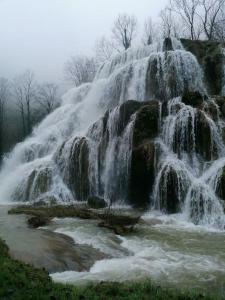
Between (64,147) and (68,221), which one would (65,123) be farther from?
(68,221)

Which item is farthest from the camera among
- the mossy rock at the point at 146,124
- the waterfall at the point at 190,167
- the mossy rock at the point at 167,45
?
the mossy rock at the point at 167,45

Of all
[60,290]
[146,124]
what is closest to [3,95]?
[146,124]

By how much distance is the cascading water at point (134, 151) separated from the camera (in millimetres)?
18766

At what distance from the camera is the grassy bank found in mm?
6551

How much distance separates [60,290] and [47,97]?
64842 millimetres

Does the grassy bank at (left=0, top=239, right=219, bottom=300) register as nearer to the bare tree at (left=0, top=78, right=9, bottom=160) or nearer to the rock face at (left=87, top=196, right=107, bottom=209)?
the rock face at (left=87, top=196, right=107, bottom=209)

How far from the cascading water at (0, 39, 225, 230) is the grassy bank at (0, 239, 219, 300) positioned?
9.57m

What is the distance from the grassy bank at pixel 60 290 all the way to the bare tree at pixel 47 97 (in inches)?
2398

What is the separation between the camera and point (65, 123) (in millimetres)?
34375

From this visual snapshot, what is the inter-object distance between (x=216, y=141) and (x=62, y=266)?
1280cm

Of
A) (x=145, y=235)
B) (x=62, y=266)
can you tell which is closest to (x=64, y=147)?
(x=145, y=235)

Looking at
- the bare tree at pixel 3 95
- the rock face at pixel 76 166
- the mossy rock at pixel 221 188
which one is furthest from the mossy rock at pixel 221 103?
the bare tree at pixel 3 95

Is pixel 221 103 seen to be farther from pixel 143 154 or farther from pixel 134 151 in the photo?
pixel 134 151

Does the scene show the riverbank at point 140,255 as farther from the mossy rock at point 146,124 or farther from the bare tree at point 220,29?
the bare tree at point 220,29
